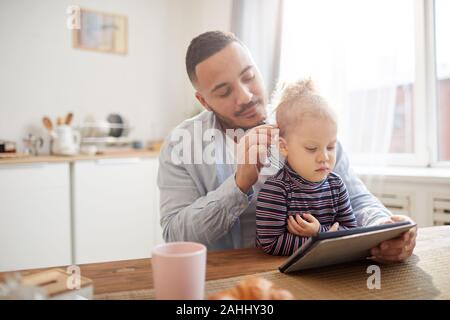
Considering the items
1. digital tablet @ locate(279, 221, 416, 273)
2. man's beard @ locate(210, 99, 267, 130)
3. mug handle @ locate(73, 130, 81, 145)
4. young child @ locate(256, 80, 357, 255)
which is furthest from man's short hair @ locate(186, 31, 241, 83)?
mug handle @ locate(73, 130, 81, 145)

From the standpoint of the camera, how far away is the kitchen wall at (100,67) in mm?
2941

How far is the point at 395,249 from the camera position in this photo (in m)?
0.88

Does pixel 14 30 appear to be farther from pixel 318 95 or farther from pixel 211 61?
pixel 318 95

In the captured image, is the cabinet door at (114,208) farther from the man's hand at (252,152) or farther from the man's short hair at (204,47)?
the man's hand at (252,152)

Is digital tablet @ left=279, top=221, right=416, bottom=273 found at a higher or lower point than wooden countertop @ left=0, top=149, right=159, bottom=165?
lower

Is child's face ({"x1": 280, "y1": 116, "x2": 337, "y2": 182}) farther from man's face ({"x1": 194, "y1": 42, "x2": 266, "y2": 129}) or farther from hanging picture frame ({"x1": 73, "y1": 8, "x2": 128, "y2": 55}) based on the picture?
hanging picture frame ({"x1": 73, "y1": 8, "x2": 128, "y2": 55})

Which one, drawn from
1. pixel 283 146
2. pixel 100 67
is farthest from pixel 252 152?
pixel 100 67

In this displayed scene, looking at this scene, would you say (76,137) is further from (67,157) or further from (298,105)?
(298,105)

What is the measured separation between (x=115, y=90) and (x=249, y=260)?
274 cm

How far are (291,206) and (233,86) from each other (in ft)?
1.16

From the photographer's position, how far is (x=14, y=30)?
9.61ft

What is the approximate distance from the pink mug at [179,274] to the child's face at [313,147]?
0.42 meters

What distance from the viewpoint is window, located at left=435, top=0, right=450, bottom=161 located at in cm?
239
